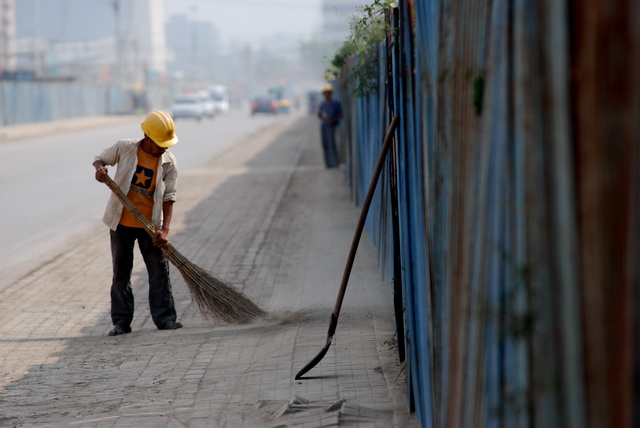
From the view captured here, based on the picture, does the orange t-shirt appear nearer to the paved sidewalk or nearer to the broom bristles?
the broom bristles

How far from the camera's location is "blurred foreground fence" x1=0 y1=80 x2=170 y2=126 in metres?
46.0

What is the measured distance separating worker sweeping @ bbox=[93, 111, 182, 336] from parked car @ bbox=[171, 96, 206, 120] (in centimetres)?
4856

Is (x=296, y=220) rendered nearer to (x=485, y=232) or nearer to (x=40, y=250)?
(x=40, y=250)

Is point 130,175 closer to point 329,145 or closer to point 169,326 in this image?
point 169,326

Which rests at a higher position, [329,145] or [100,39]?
[100,39]

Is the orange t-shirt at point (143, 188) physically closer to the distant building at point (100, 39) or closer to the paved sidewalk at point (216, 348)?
the paved sidewalk at point (216, 348)

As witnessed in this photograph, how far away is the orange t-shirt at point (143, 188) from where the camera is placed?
673 centimetres

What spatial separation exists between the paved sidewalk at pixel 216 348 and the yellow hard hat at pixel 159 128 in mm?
1352

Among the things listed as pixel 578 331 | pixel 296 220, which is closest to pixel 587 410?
pixel 578 331

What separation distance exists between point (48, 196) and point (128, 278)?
1018cm

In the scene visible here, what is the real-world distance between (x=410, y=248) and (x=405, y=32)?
959 mm

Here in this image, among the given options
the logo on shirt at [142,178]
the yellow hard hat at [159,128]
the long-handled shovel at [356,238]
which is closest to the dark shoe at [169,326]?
the logo on shirt at [142,178]

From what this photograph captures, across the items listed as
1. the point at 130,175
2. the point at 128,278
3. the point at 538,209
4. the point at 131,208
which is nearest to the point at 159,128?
the point at 130,175

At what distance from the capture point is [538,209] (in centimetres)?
248
